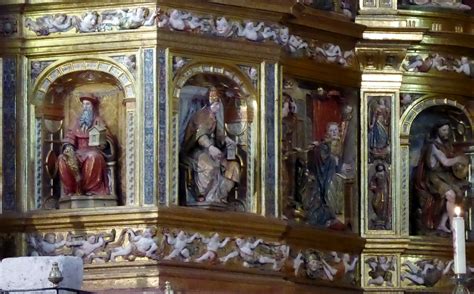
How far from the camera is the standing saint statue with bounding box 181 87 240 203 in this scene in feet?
82.0

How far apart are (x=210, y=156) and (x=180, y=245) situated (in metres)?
1.00

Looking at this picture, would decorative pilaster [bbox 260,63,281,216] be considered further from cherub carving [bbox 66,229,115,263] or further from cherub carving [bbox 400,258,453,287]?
cherub carving [bbox 400,258,453,287]

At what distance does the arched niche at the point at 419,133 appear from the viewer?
26859 millimetres

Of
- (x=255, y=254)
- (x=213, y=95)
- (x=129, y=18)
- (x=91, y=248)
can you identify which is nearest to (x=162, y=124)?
(x=213, y=95)

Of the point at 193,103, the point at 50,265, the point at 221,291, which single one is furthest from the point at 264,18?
the point at 50,265

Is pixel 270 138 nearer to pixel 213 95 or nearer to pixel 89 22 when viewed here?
pixel 213 95

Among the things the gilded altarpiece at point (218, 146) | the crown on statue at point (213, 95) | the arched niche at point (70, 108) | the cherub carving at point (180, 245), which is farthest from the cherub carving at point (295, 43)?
the cherub carving at point (180, 245)

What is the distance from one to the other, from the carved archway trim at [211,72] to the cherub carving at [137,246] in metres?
1.28

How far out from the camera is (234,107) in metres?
25.4

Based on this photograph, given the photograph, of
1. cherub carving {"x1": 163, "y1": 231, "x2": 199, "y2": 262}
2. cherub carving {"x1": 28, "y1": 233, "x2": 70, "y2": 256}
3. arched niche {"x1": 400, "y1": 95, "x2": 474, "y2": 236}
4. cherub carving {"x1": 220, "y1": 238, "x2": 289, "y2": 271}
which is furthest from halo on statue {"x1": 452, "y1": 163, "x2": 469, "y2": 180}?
cherub carving {"x1": 28, "y1": 233, "x2": 70, "y2": 256}

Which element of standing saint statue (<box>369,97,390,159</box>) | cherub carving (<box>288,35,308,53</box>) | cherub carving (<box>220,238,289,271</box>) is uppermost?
cherub carving (<box>288,35,308,53</box>)

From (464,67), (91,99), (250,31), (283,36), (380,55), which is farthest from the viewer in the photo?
(464,67)

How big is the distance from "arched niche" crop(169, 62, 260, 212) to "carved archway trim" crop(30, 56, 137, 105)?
53 centimetres

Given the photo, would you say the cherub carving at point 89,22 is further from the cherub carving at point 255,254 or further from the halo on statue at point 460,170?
the halo on statue at point 460,170
